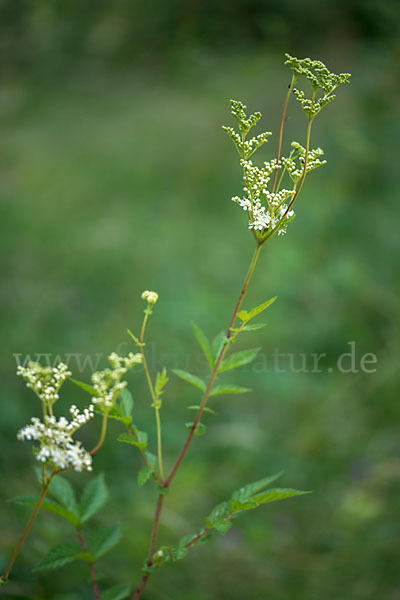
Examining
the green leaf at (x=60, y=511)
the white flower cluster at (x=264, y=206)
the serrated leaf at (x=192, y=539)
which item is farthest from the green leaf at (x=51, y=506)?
the white flower cluster at (x=264, y=206)

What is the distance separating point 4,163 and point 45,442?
112 inches

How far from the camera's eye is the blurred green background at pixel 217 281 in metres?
1.96

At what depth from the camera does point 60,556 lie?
97cm

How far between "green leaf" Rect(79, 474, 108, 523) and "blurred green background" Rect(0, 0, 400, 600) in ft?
1.08

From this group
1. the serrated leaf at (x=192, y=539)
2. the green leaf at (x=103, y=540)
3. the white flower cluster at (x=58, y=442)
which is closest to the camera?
A: the white flower cluster at (x=58, y=442)

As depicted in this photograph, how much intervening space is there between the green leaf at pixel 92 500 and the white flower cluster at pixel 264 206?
2.35 feet

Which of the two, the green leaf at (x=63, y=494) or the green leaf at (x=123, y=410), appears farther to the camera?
the green leaf at (x=63, y=494)

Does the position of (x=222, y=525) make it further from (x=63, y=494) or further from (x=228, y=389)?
(x=63, y=494)

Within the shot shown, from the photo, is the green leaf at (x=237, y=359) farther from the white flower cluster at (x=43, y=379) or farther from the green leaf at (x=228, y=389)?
the white flower cluster at (x=43, y=379)

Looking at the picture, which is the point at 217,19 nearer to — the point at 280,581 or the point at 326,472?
the point at 326,472

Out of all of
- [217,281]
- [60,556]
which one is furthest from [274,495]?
[217,281]

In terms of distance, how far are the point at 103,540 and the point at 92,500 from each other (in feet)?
0.32

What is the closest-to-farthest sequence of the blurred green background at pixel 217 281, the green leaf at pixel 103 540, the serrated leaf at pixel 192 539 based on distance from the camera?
1. the serrated leaf at pixel 192 539
2. the green leaf at pixel 103 540
3. the blurred green background at pixel 217 281

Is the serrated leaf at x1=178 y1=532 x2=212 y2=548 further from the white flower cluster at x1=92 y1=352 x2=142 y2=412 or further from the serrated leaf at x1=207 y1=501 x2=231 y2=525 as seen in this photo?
the white flower cluster at x1=92 y1=352 x2=142 y2=412
